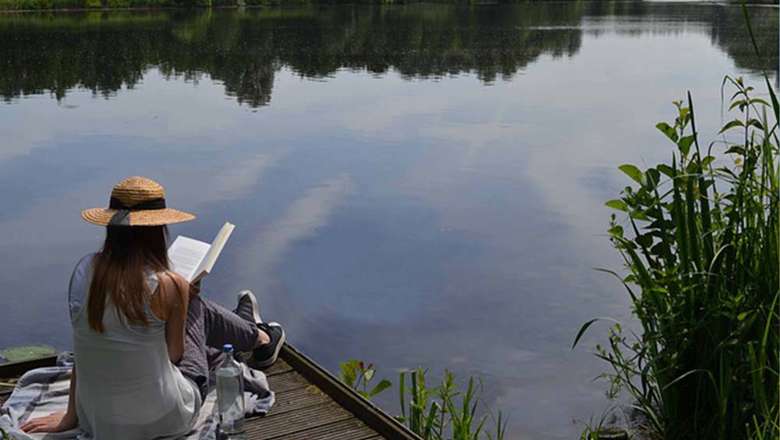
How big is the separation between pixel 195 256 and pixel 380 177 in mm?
6012

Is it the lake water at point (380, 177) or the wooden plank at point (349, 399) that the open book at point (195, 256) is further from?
the lake water at point (380, 177)

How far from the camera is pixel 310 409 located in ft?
12.0

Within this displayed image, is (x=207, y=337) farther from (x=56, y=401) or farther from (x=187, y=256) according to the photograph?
(x=56, y=401)

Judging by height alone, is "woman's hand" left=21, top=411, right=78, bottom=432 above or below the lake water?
above

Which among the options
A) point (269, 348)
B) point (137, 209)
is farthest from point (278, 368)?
point (137, 209)

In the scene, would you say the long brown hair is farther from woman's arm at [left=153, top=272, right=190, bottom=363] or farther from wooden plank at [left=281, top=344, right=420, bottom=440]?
wooden plank at [left=281, top=344, right=420, bottom=440]

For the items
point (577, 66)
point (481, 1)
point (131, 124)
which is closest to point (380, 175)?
point (131, 124)

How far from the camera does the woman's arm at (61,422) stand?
323 cm

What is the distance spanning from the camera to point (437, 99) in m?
14.6

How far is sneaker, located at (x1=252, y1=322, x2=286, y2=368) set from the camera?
157 inches

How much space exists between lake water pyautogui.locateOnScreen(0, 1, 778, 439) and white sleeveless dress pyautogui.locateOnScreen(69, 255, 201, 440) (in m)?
1.79

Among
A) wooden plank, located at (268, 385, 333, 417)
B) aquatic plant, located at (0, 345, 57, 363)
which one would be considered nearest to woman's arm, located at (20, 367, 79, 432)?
wooden plank, located at (268, 385, 333, 417)

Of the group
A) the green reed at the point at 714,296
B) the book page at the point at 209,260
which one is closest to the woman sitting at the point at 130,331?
the book page at the point at 209,260

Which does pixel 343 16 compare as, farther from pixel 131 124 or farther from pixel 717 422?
pixel 717 422
